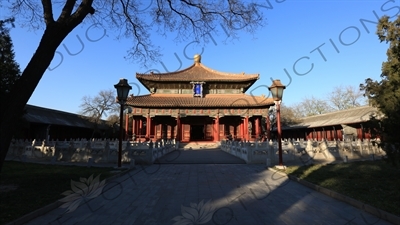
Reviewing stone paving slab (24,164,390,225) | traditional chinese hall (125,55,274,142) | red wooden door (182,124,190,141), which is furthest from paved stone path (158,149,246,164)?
red wooden door (182,124,190,141)

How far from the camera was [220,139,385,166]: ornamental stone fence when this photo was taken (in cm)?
1168

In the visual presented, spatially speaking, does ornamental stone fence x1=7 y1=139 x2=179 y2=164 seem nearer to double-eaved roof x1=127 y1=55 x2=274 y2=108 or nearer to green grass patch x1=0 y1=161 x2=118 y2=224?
green grass patch x1=0 y1=161 x2=118 y2=224

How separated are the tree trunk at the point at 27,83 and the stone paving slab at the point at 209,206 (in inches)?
54.8

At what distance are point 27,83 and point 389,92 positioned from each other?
272 inches

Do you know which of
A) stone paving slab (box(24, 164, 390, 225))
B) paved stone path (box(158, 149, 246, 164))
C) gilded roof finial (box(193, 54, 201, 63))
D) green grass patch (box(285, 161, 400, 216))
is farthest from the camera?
gilded roof finial (box(193, 54, 201, 63))

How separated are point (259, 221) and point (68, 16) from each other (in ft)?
15.5

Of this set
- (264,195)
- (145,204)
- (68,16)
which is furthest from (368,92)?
(68,16)

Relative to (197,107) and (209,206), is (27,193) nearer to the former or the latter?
(209,206)

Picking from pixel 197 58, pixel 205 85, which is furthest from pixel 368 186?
pixel 197 58

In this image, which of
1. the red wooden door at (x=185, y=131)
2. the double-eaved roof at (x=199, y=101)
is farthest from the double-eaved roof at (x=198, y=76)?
the red wooden door at (x=185, y=131)

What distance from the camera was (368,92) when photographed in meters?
6.13

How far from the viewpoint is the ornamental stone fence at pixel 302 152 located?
1168 cm

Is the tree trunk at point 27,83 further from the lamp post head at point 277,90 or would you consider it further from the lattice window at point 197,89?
the lattice window at point 197,89

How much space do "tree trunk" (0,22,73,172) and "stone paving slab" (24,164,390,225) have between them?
4.56 ft
